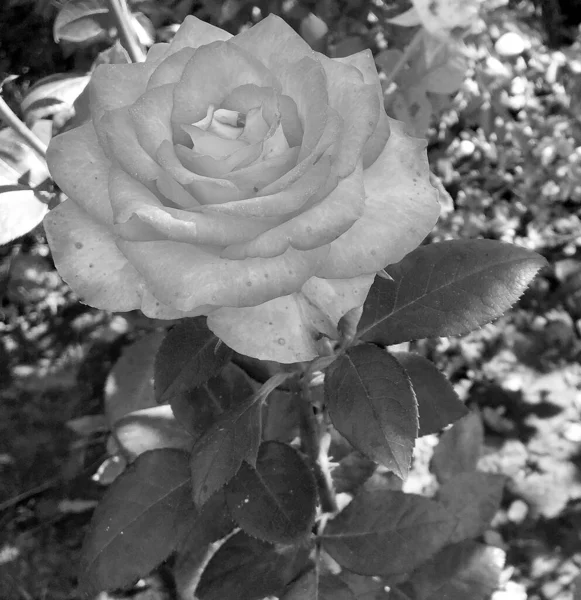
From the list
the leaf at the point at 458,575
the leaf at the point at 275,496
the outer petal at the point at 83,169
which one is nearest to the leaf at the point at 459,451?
the leaf at the point at 458,575

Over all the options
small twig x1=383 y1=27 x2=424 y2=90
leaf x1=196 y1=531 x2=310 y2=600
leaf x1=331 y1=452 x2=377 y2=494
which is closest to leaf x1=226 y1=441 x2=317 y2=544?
leaf x1=196 y1=531 x2=310 y2=600

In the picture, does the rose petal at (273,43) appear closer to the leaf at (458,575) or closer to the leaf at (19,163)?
the leaf at (19,163)

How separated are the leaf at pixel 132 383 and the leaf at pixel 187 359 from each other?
57 centimetres

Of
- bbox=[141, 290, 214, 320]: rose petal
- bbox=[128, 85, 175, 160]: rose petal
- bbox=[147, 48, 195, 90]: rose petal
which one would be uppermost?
bbox=[147, 48, 195, 90]: rose petal

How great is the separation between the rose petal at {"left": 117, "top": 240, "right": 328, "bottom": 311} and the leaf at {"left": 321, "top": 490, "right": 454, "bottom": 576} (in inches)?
20.5

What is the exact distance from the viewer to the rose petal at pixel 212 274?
1.38 feet

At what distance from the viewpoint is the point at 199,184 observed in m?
0.43

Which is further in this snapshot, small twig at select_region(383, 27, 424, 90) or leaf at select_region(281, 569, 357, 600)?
small twig at select_region(383, 27, 424, 90)

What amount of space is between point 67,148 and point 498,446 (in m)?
1.37

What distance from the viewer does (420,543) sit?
0.82 m

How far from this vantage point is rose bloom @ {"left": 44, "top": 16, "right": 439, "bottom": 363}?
0.42 meters

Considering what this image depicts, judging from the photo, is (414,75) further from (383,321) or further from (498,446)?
(498,446)

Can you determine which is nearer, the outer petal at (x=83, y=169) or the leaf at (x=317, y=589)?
the outer petal at (x=83, y=169)

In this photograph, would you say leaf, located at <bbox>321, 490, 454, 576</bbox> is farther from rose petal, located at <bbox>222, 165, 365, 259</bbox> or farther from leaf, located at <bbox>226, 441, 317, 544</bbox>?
rose petal, located at <bbox>222, 165, 365, 259</bbox>
